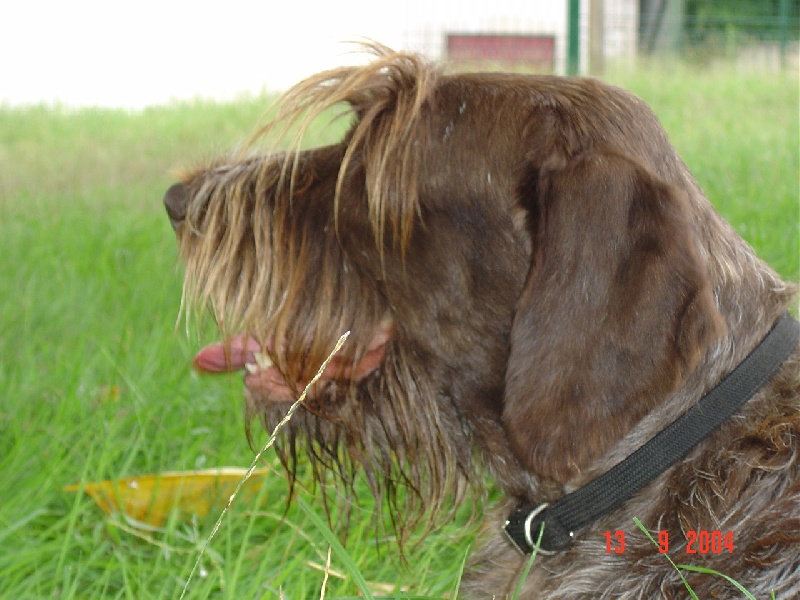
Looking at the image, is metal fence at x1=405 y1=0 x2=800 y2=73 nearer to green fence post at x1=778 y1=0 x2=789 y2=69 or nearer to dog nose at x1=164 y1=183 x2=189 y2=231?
green fence post at x1=778 y1=0 x2=789 y2=69

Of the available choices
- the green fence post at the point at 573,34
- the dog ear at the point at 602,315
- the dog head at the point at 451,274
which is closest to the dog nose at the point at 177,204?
the dog head at the point at 451,274

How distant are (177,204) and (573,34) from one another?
985 cm

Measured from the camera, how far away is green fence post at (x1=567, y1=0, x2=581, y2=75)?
1164 cm

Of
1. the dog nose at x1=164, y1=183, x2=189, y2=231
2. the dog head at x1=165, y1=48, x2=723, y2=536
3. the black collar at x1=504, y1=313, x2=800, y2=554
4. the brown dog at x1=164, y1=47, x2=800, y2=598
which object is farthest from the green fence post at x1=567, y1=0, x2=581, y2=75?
the black collar at x1=504, y1=313, x2=800, y2=554

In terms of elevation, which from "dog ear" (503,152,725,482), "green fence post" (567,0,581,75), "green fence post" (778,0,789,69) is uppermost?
"dog ear" (503,152,725,482)

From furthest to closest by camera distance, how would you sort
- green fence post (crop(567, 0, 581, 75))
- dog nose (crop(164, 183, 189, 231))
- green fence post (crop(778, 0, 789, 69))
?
1. green fence post (crop(778, 0, 789, 69))
2. green fence post (crop(567, 0, 581, 75))
3. dog nose (crop(164, 183, 189, 231))

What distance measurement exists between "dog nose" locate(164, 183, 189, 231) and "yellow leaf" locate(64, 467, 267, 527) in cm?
92

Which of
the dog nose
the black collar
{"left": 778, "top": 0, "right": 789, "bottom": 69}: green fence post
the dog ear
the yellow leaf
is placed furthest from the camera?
{"left": 778, "top": 0, "right": 789, "bottom": 69}: green fence post

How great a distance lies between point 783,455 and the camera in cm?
211

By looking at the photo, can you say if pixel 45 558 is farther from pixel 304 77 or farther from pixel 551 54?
pixel 551 54

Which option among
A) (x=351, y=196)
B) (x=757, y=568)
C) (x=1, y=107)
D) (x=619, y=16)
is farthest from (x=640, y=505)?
(x=619, y=16)

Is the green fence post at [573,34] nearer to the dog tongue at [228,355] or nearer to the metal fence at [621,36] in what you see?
the metal fence at [621,36]

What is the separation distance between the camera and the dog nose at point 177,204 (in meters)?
2.66

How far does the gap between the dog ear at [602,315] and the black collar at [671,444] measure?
150 millimetres
